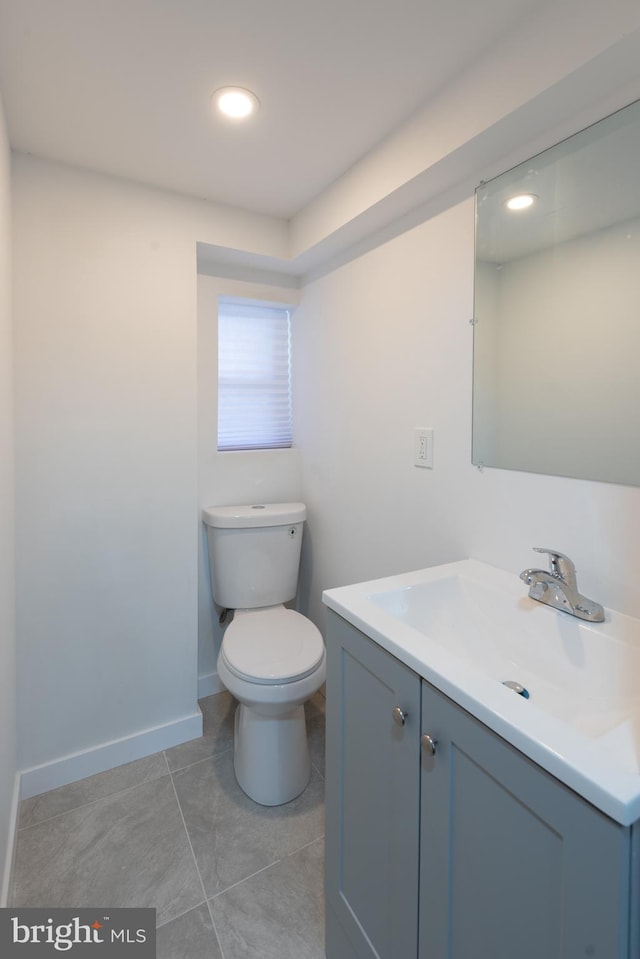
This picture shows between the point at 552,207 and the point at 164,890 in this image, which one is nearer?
the point at 552,207

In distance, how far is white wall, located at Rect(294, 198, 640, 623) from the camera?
112 centimetres

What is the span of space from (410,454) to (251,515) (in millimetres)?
786

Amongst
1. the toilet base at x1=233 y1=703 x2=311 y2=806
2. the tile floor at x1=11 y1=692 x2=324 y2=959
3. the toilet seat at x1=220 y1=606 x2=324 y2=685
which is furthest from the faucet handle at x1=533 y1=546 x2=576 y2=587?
the tile floor at x1=11 y1=692 x2=324 y2=959

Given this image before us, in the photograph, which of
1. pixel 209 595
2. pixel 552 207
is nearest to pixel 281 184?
pixel 552 207

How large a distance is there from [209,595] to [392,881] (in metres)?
1.50

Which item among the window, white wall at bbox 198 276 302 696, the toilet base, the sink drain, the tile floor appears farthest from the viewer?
the window

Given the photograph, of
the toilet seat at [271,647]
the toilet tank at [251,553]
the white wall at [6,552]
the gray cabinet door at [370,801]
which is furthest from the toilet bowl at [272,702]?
the white wall at [6,552]

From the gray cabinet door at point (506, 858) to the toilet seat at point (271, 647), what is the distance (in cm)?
79

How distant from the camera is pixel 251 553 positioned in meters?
2.07

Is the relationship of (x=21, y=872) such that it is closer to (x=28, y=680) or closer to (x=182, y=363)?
(x=28, y=680)

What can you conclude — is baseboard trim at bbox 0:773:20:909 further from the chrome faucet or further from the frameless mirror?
the frameless mirror

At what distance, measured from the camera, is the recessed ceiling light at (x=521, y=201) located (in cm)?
121

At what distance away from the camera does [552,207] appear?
1179mm

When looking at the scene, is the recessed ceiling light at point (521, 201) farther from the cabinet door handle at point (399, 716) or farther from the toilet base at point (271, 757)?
the toilet base at point (271, 757)
